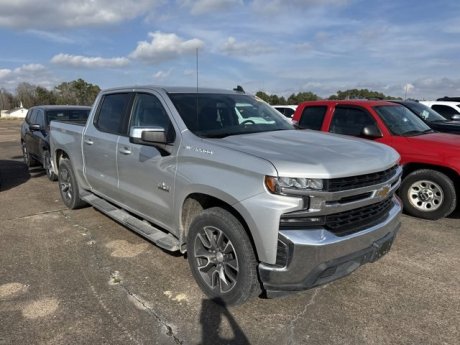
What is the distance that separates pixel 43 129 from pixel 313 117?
20.8 ft

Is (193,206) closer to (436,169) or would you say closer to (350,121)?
(436,169)

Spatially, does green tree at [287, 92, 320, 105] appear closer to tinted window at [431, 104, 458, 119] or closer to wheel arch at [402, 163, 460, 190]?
tinted window at [431, 104, 458, 119]

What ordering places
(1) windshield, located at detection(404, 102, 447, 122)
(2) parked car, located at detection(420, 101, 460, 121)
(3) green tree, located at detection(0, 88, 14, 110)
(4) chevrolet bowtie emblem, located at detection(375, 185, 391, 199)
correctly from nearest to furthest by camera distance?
(4) chevrolet bowtie emblem, located at detection(375, 185, 391, 199)
(1) windshield, located at detection(404, 102, 447, 122)
(2) parked car, located at detection(420, 101, 460, 121)
(3) green tree, located at detection(0, 88, 14, 110)

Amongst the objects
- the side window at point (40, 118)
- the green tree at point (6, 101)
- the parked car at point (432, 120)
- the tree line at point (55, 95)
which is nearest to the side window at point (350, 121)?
the parked car at point (432, 120)

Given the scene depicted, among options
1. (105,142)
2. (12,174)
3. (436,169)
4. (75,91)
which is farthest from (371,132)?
(75,91)

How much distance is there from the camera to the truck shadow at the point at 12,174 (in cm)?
910

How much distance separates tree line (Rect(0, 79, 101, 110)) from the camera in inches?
2832

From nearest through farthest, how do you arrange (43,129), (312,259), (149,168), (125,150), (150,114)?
(312,259)
(149,168)
(150,114)
(125,150)
(43,129)

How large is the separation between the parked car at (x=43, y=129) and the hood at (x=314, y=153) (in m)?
6.72

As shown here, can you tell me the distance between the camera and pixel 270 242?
9.77 ft

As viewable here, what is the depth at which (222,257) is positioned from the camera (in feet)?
11.5

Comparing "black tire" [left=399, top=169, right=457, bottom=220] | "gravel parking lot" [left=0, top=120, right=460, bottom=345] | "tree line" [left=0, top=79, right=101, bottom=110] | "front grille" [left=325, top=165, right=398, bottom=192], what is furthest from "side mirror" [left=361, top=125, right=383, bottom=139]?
"tree line" [left=0, top=79, right=101, bottom=110]

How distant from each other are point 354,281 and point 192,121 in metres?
2.24

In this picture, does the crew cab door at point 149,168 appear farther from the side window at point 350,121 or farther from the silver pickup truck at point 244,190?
the side window at point 350,121
